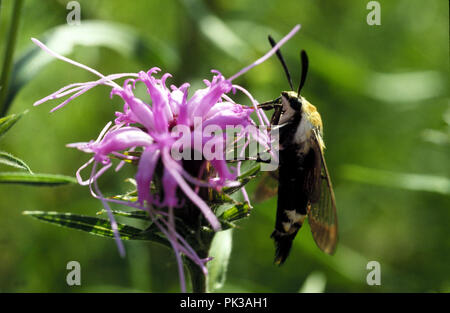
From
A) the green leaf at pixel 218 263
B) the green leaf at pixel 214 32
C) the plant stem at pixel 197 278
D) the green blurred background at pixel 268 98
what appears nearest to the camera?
the plant stem at pixel 197 278

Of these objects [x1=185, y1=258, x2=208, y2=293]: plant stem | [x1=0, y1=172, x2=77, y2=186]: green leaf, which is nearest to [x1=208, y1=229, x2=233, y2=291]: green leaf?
[x1=185, y1=258, x2=208, y2=293]: plant stem

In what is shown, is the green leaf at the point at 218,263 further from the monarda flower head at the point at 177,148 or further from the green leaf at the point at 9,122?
the green leaf at the point at 9,122

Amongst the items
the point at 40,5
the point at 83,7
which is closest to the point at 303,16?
the point at 83,7

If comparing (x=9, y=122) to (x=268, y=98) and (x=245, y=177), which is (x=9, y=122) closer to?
(x=245, y=177)

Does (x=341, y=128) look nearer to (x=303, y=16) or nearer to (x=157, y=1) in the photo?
(x=303, y=16)

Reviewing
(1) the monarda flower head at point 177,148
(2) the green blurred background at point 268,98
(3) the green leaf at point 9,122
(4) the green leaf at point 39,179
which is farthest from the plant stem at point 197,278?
(2) the green blurred background at point 268,98

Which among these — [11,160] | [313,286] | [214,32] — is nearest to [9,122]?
[11,160]
